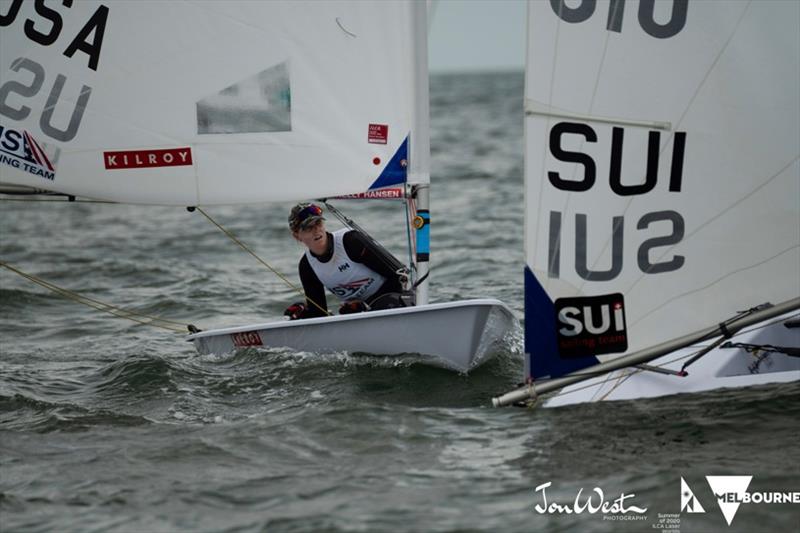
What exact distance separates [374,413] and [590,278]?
1.35 m

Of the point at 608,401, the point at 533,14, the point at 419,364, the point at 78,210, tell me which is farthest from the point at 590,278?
the point at 78,210

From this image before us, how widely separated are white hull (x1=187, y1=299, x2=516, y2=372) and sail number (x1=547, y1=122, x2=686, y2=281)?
3.33 feet

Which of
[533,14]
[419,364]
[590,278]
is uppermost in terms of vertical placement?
[533,14]

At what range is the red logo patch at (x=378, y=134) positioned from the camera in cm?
566

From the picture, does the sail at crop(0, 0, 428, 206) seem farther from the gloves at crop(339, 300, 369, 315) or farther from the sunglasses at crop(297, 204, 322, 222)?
the gloves at crop(339, 300, 369, 315)

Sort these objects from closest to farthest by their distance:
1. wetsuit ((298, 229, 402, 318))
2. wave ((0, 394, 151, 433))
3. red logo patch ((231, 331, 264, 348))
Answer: wave ((0, 394, 151, 433)) < red logo patch ((231, 331, 264, 348)) < wetsuit ((298, 229, 402, 318))

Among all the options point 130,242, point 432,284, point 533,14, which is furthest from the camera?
point 130,242

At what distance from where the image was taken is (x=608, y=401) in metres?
4.94

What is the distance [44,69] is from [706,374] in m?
3.50

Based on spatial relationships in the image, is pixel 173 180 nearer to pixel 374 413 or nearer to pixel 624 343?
pixel 374 413

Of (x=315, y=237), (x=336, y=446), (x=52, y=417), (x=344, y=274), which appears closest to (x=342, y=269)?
(x=344, y=274)

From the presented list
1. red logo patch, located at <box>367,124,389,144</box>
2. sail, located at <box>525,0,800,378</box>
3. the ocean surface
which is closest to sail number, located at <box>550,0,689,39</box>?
sail, located at <box>525,0,800,378</box>

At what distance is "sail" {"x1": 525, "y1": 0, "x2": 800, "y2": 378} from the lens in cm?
438

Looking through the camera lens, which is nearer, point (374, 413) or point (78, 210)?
point (374, 413)
